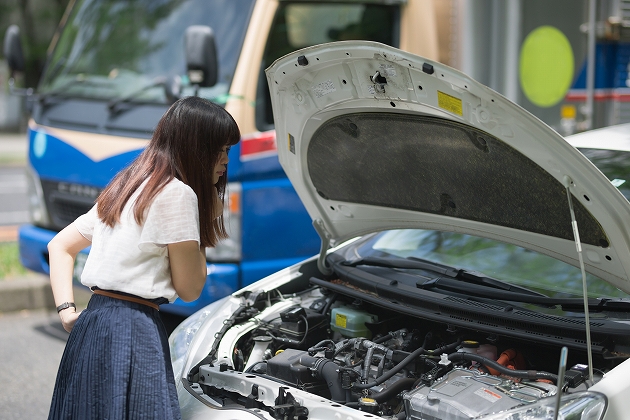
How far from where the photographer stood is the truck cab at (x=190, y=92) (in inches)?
199

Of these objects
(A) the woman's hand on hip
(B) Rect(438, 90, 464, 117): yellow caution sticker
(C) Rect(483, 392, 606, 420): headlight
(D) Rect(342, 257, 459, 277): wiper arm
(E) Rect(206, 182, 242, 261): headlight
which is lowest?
(E) Rect(206, 182, 242, 261): headlight

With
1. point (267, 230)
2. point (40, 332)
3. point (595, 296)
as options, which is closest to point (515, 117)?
point (595, 296)

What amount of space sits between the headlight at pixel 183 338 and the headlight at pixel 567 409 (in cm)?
141

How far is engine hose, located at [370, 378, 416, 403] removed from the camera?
2725 millimetres

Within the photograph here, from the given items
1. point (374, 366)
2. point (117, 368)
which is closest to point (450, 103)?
point (374, 366)

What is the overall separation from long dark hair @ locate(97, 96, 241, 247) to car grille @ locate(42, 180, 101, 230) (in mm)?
3013

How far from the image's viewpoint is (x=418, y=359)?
116 inches

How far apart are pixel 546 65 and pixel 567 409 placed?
4310mm

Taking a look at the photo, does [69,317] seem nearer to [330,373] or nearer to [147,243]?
[147,243]

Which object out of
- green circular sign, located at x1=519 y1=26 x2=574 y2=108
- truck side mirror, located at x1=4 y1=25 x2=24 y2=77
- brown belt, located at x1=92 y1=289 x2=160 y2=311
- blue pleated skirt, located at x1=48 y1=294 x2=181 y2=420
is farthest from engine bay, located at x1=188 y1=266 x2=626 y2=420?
truck side mirror, located at x1=4 y1=25 x2=24 y2=77

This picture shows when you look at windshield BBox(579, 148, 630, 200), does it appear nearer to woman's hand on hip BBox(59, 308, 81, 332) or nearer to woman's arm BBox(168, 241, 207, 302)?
woman's arm BBox(168, 241, 207, 302)

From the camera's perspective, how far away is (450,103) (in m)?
2.59

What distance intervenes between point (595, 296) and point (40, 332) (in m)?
4.78

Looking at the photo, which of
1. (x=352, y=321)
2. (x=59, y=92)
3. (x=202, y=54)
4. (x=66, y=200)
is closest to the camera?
(x=352, y=321)
